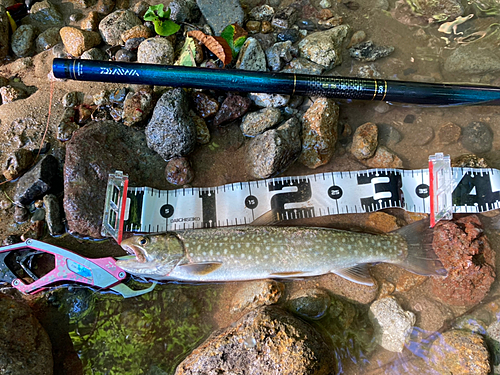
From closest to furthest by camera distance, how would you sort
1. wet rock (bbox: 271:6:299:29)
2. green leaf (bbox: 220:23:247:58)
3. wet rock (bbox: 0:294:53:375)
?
wet rock (bbox: 0:294:53:375) < green leaf (bbox: 220:23:247:58) < wet rock (bbox: 271:6:299:29)

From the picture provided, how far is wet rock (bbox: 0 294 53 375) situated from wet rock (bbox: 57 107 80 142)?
1.87 m

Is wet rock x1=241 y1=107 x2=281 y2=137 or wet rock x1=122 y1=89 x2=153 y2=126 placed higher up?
wet rock x1=122 y1=89 x2=153 y2=126

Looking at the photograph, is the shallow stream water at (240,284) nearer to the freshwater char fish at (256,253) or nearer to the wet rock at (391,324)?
the wet rock at (391,324)

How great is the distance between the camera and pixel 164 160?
397 centimetres

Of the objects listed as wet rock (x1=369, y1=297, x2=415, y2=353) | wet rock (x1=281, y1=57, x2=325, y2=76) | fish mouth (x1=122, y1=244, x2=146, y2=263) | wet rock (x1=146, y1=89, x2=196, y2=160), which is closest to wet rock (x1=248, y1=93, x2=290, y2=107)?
wet rock (x1=281, y1=57, x2=325, y2=76)

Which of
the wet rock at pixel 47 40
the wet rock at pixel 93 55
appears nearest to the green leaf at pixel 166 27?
the wet rock at pixel 93 55

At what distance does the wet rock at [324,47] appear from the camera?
4.18 meters

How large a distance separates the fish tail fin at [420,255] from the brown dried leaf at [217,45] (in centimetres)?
293

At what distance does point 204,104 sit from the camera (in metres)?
3.98

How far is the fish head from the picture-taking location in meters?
3.42

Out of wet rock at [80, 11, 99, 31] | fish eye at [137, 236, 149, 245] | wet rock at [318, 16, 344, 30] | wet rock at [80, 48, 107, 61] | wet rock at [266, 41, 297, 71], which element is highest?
wet rock at [80, 11, 99, 31]

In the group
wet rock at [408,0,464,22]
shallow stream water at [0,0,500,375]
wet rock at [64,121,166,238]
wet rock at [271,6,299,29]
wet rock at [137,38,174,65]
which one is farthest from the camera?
wet rock at [408,0,464,22]

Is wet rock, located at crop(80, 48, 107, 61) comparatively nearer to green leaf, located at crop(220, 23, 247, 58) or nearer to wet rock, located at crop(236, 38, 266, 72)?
green leaf, located at crop(220, 23, 247, 58)

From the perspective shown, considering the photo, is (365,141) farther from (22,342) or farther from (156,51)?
(22,342)
